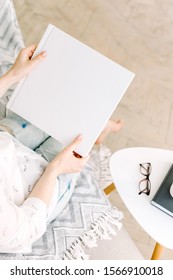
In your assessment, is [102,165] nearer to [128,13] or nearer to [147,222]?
[147,222]

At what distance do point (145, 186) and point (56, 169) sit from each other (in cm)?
29

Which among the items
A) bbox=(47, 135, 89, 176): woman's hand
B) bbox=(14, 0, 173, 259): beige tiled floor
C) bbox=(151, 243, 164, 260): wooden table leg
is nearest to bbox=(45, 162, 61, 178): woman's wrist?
bbox=(47, 135, 89, 176): woman's hand

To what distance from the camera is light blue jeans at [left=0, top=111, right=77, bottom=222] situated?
3.54 feet

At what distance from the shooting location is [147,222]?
107 centimetres

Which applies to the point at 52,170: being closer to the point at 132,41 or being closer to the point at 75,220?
the point at 75,220

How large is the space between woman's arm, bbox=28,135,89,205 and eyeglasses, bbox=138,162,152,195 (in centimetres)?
21

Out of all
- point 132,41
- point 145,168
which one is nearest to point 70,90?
point 145,168

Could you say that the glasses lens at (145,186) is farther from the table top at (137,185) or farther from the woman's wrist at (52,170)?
the woman's wrist at (52,170)

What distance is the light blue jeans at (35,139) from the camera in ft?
3.54

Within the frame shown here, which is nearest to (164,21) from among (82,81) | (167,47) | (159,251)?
(167,47)

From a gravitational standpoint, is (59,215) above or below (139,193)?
below

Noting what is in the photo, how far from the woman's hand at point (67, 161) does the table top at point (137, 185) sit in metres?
0.18

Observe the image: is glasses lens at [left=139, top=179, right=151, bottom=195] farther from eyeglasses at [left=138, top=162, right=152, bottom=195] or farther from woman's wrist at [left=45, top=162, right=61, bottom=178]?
woman's wrist at [left=45, top=162, right=61, bottom=178]

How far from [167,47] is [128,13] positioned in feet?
0.90
